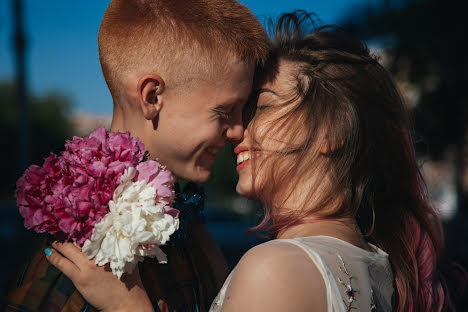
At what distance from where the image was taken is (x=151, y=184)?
1.80 m

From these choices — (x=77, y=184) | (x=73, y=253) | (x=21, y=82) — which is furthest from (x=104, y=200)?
(x=21, y=82)

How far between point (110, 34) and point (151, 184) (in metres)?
0.74

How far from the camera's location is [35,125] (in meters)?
31.2

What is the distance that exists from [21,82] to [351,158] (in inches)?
321

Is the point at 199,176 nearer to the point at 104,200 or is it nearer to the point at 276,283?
the point at 104,200

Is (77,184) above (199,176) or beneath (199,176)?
above

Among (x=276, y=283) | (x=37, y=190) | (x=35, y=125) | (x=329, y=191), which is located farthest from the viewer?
(x=35, y=125)

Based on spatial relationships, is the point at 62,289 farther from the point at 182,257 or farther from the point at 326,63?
the point at 326,63

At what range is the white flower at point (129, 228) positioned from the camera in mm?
1677

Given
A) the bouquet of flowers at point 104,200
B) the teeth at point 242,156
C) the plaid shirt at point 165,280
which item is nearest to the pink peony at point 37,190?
the bouquet of flowers at point 104,200

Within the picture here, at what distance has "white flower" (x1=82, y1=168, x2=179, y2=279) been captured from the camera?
1677 millimetres

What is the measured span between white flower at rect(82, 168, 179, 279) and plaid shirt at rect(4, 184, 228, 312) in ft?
0.76

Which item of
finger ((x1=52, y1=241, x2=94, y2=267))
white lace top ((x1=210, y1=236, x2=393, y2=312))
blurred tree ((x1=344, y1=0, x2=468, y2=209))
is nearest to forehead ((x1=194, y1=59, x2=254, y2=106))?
white lace top ((x1=210, y1=236, x2=393, y2=312))

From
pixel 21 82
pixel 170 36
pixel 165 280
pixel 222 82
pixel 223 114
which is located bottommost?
pixel 21 82
